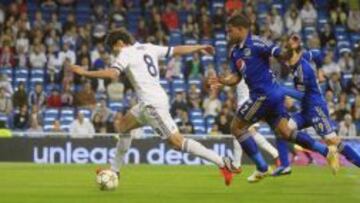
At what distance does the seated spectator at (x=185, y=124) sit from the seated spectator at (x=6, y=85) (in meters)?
4.33

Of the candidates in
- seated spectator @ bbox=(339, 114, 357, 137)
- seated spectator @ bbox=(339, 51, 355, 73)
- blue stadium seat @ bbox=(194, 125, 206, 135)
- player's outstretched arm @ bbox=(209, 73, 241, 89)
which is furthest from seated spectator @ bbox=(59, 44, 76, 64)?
player's outstretched arm @ bbox=(209, 73, 241, 89)

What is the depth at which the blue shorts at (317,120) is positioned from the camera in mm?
13047

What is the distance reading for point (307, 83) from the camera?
531 inches

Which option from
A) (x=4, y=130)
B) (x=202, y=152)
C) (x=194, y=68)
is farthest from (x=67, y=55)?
(x=202, y=152)

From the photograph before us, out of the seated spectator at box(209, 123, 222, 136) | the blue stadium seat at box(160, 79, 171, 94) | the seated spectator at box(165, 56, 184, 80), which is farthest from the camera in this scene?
the seated spectator at box(165, 56, 184, 80)

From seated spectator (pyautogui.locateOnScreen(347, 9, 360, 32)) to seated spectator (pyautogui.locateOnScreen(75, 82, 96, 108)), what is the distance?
7.87 m

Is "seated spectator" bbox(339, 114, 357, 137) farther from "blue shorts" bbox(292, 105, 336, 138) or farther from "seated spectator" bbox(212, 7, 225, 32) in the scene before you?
"blue shorts" bbox(292, 105, 336, 138)

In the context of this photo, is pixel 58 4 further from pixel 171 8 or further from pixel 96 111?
pixel 96 111

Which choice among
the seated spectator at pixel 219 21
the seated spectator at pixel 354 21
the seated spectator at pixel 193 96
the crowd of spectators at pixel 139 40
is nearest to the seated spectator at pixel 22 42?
the crowd of spectators at pixel 139 40

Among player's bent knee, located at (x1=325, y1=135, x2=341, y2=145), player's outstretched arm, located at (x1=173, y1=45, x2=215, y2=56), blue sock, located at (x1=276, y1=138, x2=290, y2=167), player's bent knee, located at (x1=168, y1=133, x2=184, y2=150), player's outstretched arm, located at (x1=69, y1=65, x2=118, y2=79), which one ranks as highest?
player's outstretched arm, located at (x1=173, y1=45, x2=215, y2=56)

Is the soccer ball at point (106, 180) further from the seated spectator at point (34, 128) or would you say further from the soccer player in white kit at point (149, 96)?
the seated spectator at point (34, 128)

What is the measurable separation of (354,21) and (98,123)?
865cm

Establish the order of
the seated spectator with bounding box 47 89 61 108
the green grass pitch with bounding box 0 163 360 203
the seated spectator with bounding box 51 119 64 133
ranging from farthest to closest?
the seated spectator with bounding box 47 89 61 108 → the seated spectator with bounding box 51 119 64 133 → the green grass pitch with bounding box 0 163 360 203

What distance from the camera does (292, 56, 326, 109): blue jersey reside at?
13.4m
